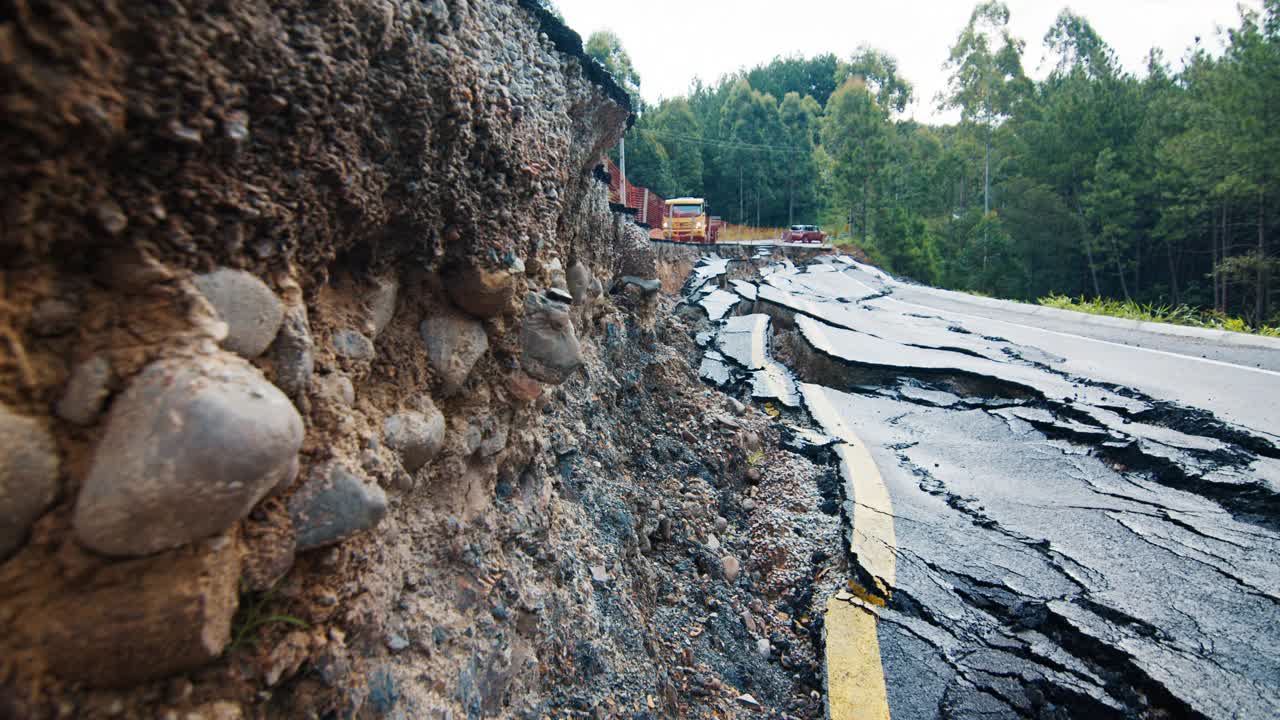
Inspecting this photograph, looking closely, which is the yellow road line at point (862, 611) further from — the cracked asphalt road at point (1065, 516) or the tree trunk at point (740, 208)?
the tree trunk at point (740, 208)

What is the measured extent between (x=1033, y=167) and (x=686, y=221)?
15.1 metres

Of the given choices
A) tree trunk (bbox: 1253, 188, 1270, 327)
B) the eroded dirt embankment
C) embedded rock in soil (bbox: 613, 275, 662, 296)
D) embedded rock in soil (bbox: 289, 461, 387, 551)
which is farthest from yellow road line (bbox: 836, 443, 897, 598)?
tree trunk (bbox: 1253, 188, 1270, 327)

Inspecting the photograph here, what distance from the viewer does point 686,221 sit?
79.6ft

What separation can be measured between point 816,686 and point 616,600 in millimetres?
866

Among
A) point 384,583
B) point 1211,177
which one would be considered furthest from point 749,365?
point 1211,177

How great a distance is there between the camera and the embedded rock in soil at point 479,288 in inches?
72.2

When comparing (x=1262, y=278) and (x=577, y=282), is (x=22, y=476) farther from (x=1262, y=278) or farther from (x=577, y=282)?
(x=1262, y=278)

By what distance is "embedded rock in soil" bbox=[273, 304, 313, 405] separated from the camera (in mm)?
1188

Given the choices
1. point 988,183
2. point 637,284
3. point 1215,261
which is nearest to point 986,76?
point 988,183

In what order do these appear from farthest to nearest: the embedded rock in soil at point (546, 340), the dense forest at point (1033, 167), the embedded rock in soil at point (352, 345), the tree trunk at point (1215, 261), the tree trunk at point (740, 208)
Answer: the tree trunk at point (740, 208) < the tree trunk at point (1215, 261) < the dense forest at point (1033, 167) < the embedded rock in soil at point (546, 340) < the embedded rock in soil at point (352, 345)

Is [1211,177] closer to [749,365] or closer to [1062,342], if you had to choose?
[1062,342]

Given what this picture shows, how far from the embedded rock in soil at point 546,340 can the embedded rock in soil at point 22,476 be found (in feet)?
4.51

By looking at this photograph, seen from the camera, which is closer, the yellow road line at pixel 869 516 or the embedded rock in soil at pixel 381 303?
the embedded rock in soil at pixel 381 303

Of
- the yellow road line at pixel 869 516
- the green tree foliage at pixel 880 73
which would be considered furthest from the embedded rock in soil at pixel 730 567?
the green tree foliage at pixel 880 73
